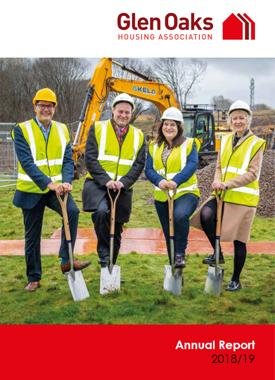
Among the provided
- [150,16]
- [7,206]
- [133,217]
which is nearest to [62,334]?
[150,16]

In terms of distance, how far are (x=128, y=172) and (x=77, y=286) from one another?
1193mm

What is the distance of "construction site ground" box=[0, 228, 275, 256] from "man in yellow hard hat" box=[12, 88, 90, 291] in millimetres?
1529

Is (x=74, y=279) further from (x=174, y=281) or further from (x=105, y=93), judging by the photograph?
(x=105, y=93)

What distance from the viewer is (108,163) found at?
→ 4.91 m

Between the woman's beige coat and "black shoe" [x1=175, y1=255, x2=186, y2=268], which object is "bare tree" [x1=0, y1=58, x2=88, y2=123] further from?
"black shoe" [x1=175, y1=255, x2=186, y2=268]

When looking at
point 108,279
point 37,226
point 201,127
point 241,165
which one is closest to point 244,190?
point 241,165

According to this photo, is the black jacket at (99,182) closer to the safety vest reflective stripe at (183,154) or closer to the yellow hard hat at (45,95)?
the safety vest reflective stripe at (183,154)

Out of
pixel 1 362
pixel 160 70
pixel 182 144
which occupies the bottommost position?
pixel 1 362

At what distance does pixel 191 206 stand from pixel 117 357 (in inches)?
70.1

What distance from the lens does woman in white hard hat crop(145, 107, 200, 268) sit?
4.82 metres

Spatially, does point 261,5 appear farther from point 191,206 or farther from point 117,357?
point 117,357

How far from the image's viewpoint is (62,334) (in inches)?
145

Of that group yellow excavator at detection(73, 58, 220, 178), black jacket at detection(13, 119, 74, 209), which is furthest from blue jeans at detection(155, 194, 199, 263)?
yellow excavator at detection(73, 58, 220, 178)

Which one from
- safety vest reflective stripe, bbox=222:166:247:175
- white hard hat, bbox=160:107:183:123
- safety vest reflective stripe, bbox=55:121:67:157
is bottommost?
safety vest reflective stripe, bbox=222:166:247:175
